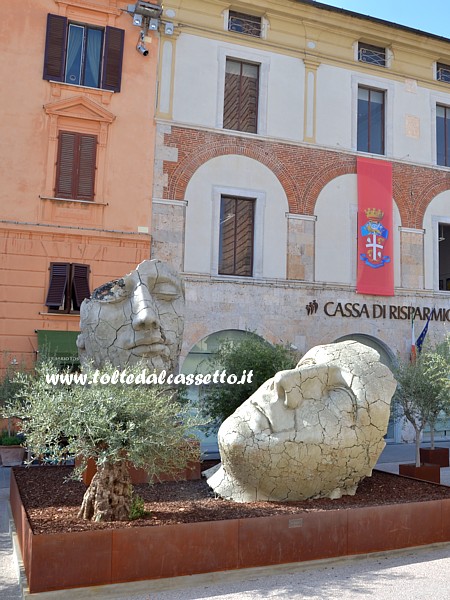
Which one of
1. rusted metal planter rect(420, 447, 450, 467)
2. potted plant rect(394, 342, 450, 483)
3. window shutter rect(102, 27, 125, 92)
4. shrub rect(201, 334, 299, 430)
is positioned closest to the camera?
potted plant rect(394, 342, 450, 483)

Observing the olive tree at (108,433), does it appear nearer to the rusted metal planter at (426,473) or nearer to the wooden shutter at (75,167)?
the rusted metal planter at (426,473)

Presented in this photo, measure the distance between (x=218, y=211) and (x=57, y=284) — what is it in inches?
188

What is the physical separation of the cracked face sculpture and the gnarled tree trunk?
2534 mm

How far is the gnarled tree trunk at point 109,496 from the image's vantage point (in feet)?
19.7

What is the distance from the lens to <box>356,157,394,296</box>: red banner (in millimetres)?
17844

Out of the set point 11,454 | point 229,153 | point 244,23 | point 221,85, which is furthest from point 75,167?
point 11,454

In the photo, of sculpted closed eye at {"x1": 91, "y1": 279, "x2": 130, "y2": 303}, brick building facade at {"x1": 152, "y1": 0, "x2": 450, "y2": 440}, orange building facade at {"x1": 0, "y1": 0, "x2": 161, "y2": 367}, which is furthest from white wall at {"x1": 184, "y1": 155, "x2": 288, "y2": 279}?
sculpted closed eye at {"x1": 91, "y1": 279, "x2": 130, "y2": 303}

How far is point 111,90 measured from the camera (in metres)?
16.0

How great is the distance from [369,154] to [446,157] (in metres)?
3.14

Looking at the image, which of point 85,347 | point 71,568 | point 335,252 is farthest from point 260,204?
point 71,568

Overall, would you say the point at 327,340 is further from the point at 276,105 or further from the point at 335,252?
the point at 276,105

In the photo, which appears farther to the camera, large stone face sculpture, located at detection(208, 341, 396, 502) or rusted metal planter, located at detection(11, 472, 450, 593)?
large stone face sculpture, located at detection(208, 341, 396, 502)

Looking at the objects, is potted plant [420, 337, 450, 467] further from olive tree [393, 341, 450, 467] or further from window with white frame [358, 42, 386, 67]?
window with white frame [358, 42, 386, 67]

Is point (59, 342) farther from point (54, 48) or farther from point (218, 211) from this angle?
point (54, 48)
